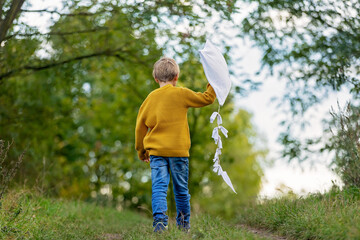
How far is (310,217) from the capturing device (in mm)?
4078

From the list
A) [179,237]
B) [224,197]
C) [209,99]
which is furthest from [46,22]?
[224,197]

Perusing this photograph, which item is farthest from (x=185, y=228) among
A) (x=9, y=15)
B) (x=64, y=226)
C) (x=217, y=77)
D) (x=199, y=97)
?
(x=9, y=15)

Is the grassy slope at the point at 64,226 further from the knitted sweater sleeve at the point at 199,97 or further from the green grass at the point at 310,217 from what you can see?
the knitted sweater sleeve at the point at 199,97

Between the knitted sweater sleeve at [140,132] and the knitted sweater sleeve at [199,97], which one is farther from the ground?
the knitted sweater sleeve at [199,97]

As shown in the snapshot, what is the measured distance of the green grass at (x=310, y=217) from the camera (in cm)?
358

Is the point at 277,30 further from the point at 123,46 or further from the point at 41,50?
the point at 41,50

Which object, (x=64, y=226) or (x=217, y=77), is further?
(x=64, y=226)

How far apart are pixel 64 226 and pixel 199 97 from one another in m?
2.63

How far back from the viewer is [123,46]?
9.09 m

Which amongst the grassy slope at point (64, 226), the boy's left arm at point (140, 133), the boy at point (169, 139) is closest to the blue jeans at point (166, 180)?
the boy at point (169, 139)

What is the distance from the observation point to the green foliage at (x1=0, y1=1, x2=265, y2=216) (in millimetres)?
7848

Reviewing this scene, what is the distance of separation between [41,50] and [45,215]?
4.11 metres

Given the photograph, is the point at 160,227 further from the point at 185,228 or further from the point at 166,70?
the point at 166,70

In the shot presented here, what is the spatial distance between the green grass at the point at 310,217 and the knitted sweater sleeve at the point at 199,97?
148 cm
